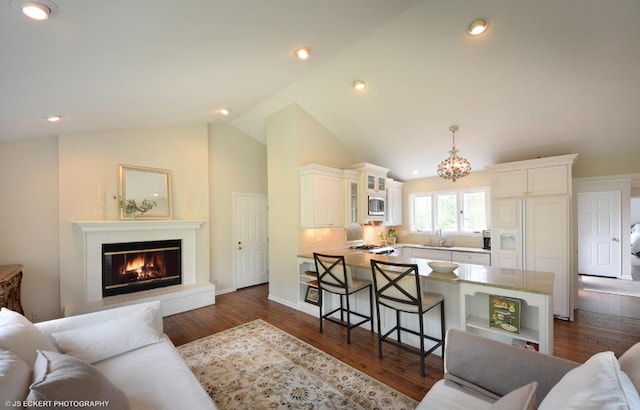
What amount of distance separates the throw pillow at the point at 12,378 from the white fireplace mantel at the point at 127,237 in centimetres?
304

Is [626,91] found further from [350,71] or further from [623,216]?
[623,216]

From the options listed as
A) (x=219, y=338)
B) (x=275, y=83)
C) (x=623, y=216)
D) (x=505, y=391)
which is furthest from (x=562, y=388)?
(x=623, y=216)

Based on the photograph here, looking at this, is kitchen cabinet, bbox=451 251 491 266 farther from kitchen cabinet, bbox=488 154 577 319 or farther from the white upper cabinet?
the white upper cabinet

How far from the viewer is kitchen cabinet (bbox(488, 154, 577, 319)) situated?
12.8 feet

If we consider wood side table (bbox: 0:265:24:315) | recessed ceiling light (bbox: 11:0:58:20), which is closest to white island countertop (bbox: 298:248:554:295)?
recessed ceiling light (bbox: 11:0:58:20)

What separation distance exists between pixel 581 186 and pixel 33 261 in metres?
8.50

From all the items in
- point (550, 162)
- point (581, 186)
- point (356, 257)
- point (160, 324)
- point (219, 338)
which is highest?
point (550, 162)

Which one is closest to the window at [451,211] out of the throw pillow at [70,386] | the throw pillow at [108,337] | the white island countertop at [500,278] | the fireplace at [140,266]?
the white island countertop at [500,278]

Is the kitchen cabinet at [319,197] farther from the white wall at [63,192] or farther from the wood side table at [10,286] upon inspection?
the wood side table at [10,286]

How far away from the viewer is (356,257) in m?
3.75

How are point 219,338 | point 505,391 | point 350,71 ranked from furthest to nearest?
point 350,71
point 219,338
point 505,391

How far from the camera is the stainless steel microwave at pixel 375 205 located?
5253 mm

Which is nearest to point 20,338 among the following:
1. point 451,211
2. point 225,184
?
point 225,184

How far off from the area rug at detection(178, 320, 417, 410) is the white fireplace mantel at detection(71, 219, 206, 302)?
183 centimetres
